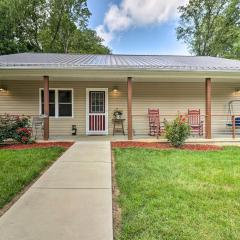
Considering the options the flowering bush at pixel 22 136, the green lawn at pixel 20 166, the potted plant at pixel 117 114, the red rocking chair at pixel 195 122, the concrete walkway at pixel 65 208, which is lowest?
the concrete walkway at pixel 65 208

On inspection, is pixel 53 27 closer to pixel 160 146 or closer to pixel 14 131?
pixel 14 131

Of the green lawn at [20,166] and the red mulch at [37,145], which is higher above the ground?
the red mulch at [37,145]

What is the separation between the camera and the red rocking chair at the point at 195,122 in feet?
35.6

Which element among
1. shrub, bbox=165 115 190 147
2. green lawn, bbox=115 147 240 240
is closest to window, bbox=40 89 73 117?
shrub, bbox=165 115 190 147

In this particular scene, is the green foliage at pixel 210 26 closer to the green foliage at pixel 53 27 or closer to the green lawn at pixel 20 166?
the green foliage at pixel 53 27

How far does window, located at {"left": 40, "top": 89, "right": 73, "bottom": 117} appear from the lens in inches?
442

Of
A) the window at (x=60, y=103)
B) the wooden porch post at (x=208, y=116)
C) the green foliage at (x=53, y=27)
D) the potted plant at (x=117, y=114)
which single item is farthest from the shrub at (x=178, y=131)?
the green foliage at (x=53, y=27)

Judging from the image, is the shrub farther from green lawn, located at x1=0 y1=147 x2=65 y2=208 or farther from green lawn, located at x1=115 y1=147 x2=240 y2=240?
green lawn, located at x1=0 y1=147 x2=65 y2=208

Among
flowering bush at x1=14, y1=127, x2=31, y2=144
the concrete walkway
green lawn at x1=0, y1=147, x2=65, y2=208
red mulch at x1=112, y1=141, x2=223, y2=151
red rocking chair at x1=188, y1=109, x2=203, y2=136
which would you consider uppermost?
red rocking chair at x1=188, y1=109, x2=203, y2=136

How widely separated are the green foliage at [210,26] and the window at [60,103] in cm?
1762

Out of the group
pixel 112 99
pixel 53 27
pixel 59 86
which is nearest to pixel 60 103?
pixel 59 86

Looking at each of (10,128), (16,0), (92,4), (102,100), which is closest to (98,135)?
(102,100)

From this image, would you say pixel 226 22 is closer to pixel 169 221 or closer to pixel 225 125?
pixel 225 125

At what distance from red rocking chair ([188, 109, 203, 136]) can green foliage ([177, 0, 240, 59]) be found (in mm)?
14650
